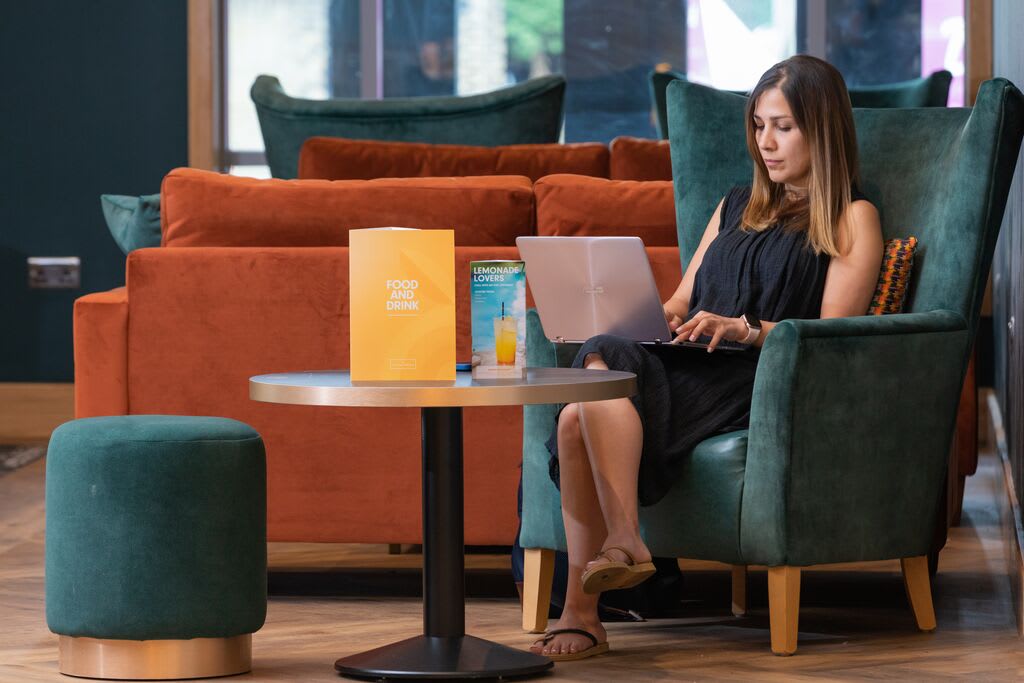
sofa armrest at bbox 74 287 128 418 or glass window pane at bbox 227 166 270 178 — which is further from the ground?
glass window pane at bbox 227 166 270 178

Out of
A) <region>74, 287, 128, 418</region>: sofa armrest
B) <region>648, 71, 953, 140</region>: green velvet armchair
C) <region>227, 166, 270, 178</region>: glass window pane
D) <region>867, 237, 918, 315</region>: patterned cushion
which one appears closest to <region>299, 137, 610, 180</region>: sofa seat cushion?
<region>648, 71, 953, 140</region>: green velvet armchair

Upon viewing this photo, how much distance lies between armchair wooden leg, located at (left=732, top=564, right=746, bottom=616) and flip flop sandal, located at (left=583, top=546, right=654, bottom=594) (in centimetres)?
48

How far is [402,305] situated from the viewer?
207cm

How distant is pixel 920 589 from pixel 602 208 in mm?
932

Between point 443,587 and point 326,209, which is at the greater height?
point 326,209

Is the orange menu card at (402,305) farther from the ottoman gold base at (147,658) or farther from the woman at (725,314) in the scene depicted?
the ottoman gold base at (147,658)

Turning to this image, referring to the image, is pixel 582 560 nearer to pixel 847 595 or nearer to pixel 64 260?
pixel 847 595

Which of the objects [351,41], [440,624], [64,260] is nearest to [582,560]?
[440,624]

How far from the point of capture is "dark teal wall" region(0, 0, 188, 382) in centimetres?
601

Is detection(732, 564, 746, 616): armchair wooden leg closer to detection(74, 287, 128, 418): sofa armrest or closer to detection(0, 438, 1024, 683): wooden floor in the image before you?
detection(0, 438, 1024, 683): wooden floor

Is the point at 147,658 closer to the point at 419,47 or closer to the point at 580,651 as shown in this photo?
the point at 580,651

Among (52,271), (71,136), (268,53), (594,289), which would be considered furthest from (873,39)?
(594,289)

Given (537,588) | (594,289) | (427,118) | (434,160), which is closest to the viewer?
(594,289)

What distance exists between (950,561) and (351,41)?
13.6 feet
